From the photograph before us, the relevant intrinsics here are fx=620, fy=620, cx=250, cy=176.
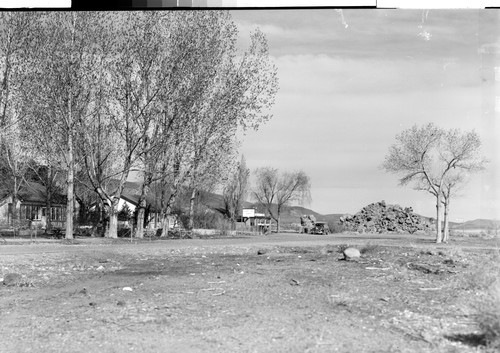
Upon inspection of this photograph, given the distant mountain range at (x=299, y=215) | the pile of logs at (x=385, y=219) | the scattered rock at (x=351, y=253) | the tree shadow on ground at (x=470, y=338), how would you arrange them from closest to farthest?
the tree shadow on ground at (x=470, y=338), the distant mountain range at (x=299, y=215), the pile of logs at (x=385, y=219), the scattered rock at (x=351, y=253)

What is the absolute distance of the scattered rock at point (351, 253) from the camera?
4570mm

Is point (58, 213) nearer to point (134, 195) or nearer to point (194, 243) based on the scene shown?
point (134, 195)

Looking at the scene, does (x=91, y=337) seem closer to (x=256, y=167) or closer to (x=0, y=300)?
(x=0, y=300)

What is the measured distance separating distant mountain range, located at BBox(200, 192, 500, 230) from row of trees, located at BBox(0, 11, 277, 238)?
133 mm

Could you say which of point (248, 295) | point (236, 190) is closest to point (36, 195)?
point (236, 190)

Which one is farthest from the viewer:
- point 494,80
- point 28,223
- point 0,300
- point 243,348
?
point 28,223

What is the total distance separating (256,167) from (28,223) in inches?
72.0

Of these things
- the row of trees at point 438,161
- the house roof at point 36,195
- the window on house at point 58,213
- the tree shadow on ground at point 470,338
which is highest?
the row of trees at point 438,161

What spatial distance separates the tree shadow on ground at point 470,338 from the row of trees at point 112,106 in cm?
210

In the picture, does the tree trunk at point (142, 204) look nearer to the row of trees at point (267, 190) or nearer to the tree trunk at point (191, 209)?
the tree trunk at point (191, 209)

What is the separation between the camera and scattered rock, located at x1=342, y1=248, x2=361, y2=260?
4.57 m

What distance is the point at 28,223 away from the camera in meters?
4.77

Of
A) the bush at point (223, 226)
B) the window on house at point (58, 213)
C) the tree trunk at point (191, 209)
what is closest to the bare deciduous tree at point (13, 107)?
the window on house at point (58, 213)

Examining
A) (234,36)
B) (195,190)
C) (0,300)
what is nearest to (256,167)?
(195,190)
